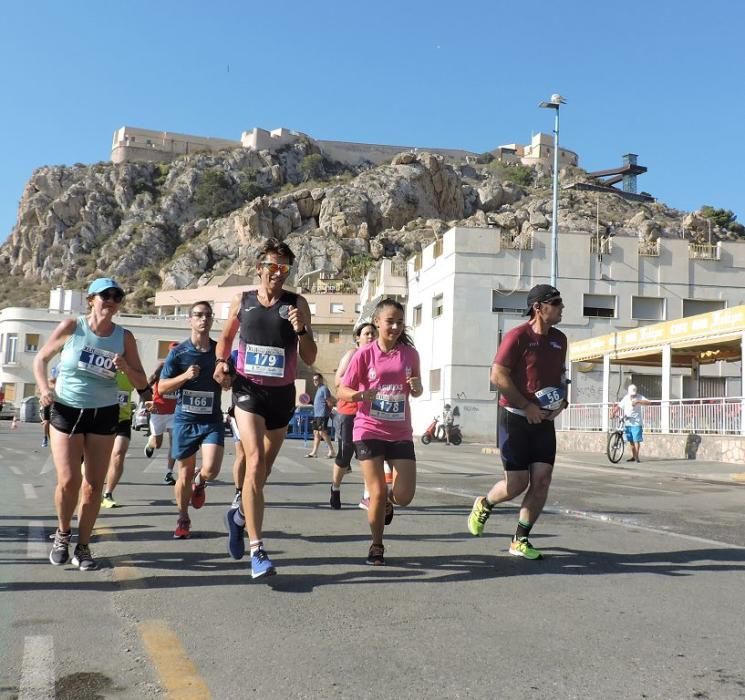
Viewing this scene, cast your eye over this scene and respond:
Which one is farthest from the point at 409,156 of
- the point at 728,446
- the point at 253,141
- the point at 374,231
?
the point at 728,446

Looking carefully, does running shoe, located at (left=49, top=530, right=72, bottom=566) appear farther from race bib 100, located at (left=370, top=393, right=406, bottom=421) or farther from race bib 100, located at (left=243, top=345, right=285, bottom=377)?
race bib 100, located at (left=370, top=393, right=406, bottom=421)

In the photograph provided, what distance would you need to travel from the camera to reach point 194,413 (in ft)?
23.0

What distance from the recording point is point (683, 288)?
3959cm

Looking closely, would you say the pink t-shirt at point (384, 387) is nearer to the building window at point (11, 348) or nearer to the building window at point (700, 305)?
the building window at point (700, 305)

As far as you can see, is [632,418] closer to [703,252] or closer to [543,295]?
[543,295]

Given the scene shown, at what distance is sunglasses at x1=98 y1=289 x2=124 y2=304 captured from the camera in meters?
5.46

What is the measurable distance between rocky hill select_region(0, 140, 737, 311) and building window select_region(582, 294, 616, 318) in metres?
51.3

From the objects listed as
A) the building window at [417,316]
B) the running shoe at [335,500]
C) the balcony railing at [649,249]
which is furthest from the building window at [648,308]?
the running shoe at [335,500]

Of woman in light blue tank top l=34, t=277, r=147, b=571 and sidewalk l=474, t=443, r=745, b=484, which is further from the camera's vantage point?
sidewalk l=474, t=443, r=745, b=484

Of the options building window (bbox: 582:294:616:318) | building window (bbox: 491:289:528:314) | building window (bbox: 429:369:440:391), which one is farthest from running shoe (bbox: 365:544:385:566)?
building window (bbox: 582:294:616:318)

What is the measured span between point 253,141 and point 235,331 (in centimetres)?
13648

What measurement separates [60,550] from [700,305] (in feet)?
127

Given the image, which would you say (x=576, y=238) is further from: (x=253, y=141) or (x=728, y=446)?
(x=253, y=141)

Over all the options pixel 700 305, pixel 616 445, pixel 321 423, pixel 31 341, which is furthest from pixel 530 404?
pixel 31 341
